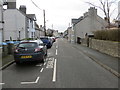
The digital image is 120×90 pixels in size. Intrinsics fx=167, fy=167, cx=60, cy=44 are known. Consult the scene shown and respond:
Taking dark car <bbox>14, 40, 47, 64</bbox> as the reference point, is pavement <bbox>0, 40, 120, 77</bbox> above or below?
below

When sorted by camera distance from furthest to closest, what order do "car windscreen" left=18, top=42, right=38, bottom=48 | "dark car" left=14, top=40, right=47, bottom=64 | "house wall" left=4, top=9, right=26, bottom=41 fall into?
1. "house wall" left=4, top=9, right=26, bottom=41
2. "car windscreen" left=18, top=42, right=38, bottom=48
3. "dark car" left=14, top=40, right=47, bottom=64

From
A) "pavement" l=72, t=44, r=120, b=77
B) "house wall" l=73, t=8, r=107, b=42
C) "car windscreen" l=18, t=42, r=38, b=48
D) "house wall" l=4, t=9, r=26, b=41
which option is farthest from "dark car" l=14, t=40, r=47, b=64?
"house wall" l=73, t=8, r=107, b=42

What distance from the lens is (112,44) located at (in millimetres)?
14211

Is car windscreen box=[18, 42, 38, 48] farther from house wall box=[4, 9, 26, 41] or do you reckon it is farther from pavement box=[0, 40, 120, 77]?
house wall box=[4, 9, 26, 41]

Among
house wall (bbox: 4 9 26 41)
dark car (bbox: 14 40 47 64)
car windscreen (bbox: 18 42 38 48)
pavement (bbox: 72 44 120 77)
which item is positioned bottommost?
pavement (bbox: 72 44 120 77)

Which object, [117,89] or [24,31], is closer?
[117,89]

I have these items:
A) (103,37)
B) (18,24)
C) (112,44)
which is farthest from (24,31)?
(112,44)

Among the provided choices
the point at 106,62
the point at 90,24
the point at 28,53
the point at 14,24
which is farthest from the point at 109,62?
the point at 90,24

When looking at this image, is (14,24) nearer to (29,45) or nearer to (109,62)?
(29,45)

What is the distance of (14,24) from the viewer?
3584cm

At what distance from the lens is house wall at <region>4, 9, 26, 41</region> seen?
35719mm

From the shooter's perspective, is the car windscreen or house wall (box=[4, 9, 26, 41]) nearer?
the car windscreen

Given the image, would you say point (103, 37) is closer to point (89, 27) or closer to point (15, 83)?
point (15, 83)

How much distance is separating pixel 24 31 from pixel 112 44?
25122 mm
